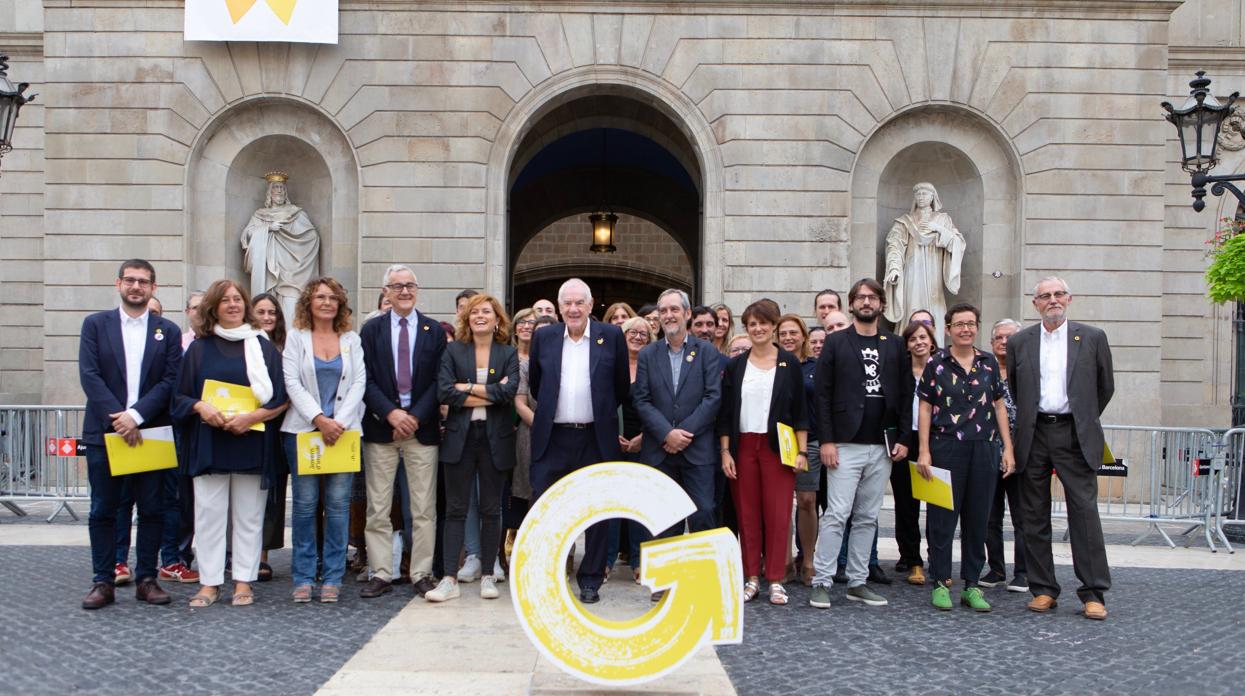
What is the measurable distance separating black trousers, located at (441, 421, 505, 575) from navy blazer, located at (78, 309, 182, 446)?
74.6 inches

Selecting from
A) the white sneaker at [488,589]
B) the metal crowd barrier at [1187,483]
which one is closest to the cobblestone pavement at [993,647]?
the white sneaker at [488,589]

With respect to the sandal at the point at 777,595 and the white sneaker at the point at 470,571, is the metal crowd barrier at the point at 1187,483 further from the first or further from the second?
the white sneaker at the point at 470,571

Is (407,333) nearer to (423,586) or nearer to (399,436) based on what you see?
(399,436)

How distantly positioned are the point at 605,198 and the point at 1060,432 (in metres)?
15.4

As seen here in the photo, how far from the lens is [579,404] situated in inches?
269

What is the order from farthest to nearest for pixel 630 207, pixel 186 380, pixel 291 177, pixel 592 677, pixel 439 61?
pixel 630 207 < pixel 291 177 < pixel 439 61 < pixel 186 380 < pixel 592 677

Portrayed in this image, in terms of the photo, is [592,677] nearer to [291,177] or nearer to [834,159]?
[834,159]

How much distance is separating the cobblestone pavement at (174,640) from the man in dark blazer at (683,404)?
78.5 inches

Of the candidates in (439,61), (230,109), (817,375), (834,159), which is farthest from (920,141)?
(230,109)

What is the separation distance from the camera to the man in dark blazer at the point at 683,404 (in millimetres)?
6891

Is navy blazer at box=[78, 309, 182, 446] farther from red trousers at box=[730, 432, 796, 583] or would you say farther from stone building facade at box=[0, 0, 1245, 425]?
stone building facade at box=[0, 0, 1245, 425]

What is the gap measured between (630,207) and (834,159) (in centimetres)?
846

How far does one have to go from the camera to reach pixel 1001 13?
13367mm

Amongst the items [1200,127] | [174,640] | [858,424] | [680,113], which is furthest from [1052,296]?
[680,113]
